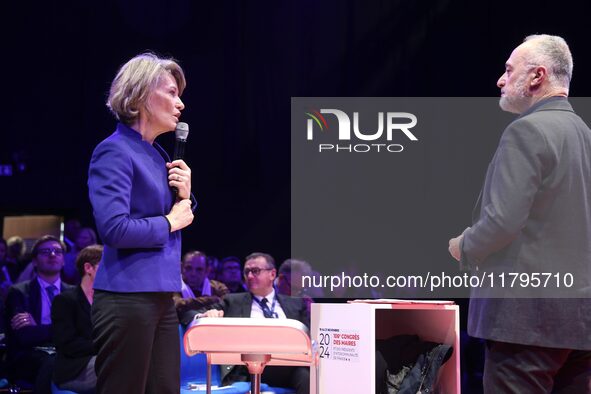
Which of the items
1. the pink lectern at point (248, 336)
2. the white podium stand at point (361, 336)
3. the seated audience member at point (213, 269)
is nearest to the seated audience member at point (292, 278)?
the seated audience member at point (213, 269)

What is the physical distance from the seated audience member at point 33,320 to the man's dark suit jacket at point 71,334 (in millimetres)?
669

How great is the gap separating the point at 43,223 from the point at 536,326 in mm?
9012

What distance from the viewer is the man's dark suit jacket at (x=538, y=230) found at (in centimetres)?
198

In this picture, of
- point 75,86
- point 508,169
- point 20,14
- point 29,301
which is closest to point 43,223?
point 75,86

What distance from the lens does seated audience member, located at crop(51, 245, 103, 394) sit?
4.39 meters

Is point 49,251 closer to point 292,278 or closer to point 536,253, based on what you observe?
point 292,278

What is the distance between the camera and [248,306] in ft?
17.0

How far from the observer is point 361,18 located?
8703 mm

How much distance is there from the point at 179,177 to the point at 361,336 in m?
1.44

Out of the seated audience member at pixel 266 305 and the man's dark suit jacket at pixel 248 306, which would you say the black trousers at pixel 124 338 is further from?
the man's dark suit jacket at pixel 248 306

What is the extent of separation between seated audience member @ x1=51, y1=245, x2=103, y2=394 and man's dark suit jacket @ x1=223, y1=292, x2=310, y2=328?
98 cm

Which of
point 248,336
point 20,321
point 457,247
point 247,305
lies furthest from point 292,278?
point 457,247

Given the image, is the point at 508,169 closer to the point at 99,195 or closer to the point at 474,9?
the point at 99,195

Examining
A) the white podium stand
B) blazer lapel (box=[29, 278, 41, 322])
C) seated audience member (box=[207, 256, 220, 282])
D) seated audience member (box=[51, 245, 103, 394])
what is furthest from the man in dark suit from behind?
seated audience member (box=[207, 256, 220, 282])
